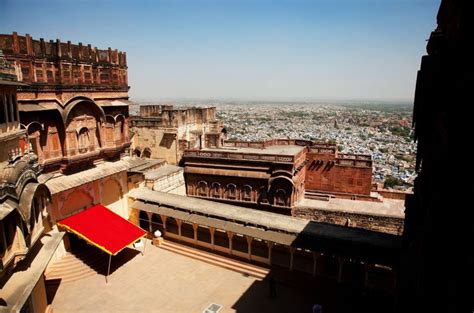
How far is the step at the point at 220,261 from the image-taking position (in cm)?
1756

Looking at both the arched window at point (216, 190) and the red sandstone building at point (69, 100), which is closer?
the red sandstone building at point (69, 100)

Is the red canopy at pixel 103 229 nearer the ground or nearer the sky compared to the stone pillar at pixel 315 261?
nearer the sky

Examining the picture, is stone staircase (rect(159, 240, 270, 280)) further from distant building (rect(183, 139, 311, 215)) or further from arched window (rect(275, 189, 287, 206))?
arched window (rect(275, 189, 287, 206))

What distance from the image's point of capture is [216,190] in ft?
84.9

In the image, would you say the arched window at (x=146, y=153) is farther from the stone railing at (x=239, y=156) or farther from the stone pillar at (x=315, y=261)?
the stone pillar at (x=315, y=261)

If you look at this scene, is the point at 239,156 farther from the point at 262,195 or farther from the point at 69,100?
the point at 69,100

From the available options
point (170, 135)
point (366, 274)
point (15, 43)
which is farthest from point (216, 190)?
point (15, 43)

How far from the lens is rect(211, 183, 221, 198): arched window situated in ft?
84.6

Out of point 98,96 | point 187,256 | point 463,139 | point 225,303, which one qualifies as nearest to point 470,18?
point 463,139

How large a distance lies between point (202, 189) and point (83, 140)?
9941mm

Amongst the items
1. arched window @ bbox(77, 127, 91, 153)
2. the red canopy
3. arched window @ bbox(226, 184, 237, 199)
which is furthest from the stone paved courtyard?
arched window @ bbox(226, 184, 237, 199)

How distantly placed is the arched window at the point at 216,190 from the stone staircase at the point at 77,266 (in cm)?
945

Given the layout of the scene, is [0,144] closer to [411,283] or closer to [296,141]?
[411,283]

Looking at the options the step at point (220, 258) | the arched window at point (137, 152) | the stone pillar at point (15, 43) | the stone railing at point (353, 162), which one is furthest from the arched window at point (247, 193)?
the stone pillar at point (15, 43)
